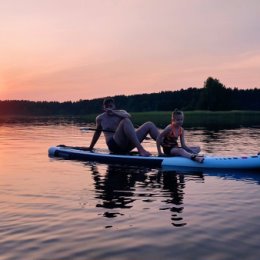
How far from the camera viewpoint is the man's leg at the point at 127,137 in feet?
40.8

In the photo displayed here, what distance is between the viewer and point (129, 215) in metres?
6.65

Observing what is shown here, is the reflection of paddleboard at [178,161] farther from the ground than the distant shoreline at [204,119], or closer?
closer

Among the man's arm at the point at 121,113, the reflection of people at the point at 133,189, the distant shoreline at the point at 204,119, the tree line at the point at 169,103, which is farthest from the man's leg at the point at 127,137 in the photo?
the tree line at the point at 169,103

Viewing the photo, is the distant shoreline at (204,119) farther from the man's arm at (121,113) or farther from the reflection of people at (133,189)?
the reflection of people at (133,189)

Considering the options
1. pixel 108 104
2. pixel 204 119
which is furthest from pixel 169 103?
pixel 108 104

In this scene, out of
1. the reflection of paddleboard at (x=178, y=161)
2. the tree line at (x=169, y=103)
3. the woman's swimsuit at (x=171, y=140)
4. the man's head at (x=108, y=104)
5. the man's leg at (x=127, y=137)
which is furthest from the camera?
the tree line at (x=169, y=103)

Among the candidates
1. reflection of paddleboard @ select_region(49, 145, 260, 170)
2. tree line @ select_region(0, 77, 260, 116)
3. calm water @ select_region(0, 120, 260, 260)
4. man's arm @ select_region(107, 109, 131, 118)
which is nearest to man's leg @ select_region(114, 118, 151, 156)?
man's arm @ select_region(107, 109, 131, 118)

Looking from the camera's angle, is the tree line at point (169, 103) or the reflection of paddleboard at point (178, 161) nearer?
the reflection of paddleboard at point (178, 161)

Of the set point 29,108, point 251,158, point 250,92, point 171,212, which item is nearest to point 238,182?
point 251,158

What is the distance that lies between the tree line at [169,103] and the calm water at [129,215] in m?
93.0

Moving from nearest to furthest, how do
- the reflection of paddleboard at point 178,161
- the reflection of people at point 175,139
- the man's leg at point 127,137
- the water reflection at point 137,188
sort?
the water reflection at point 137,188 → the reflection of paddleboard at point 178,161 → the reflection of people at point 175,139 → the man's leg at point 127,137

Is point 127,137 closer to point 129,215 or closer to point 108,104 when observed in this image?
point 108,104

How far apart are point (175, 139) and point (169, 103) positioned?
11164 centimetres

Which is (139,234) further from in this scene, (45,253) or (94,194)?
(94,194)
